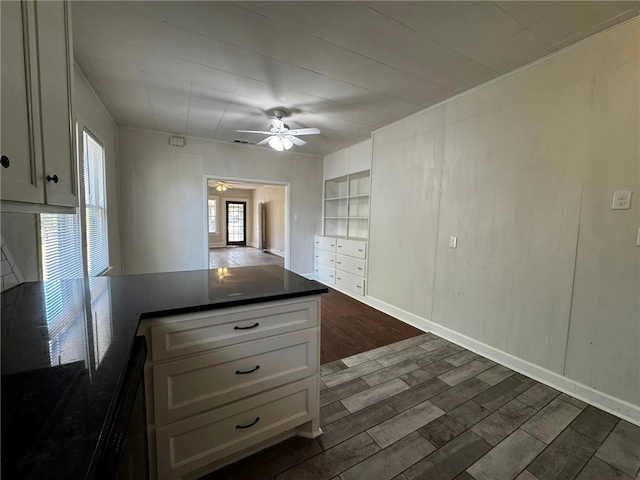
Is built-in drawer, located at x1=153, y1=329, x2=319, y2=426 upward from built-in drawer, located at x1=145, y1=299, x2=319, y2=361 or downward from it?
downward

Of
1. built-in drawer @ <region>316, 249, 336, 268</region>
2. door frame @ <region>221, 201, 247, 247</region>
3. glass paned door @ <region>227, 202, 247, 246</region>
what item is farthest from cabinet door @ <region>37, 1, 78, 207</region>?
glass paned door @ <region>227, 202, 247, 246</region>

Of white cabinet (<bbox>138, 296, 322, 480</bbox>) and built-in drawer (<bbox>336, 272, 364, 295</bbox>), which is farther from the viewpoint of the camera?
built-in drawer (<bbox>336, 272, 364, 295</bbox>)

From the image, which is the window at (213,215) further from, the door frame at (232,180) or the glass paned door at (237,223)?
the door frame at (232,180)

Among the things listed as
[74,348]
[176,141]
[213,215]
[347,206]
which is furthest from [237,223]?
[74,348]

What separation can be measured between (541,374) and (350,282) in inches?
107

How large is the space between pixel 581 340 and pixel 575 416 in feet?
1.74

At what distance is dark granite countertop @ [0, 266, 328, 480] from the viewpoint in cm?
44

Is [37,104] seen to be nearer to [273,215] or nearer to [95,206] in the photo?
[95,206]

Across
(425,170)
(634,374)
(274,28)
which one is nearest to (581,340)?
(634,374)

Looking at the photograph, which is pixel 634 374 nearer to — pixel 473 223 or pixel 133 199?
pixel 473 223

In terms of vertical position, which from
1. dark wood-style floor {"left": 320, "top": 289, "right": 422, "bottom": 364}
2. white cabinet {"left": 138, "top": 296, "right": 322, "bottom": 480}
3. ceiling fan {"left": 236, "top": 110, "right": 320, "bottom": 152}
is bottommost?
dark wood-style floor {"left": 320, "top": 289, "right": 422, "bottom": 364}

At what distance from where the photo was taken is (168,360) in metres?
1.16

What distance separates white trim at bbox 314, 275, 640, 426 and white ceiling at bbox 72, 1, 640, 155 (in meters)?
2.52

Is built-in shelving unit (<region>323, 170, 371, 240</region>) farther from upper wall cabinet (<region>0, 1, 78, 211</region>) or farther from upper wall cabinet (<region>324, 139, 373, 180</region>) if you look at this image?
upper wall cabinet (<region>0, 1, 78, 211</region>)
